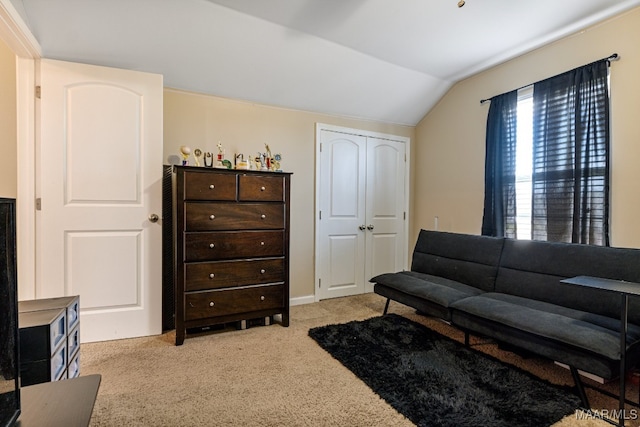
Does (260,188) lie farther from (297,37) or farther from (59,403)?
(59,403)

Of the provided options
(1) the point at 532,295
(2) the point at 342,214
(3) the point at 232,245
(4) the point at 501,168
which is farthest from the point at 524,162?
(3) the point at 232,245

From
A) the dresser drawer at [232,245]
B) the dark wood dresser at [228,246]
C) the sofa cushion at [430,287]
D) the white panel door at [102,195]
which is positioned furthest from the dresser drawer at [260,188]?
the sofa cushion at [430,287]

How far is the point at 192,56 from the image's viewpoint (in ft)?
8.76

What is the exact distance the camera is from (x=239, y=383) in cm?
192

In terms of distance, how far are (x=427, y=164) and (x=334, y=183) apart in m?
1.32

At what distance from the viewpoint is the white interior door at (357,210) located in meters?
3.69

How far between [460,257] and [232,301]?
2.10 meters

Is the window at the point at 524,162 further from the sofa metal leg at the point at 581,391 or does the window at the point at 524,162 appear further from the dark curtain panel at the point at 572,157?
the sofa metal leg at the point at 581,391

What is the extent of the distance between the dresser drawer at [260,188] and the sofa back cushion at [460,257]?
1.62m

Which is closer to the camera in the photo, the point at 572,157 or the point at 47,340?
the point at 47,340

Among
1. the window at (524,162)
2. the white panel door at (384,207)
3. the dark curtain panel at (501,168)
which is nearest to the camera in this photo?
the window at (524,162)

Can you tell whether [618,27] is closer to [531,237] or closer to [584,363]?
[531,237]

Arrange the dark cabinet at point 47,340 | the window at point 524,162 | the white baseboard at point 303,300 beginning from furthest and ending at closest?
the white baseboard at point 303,300, the window at point 524,162, the dark cabinet at point 47,340

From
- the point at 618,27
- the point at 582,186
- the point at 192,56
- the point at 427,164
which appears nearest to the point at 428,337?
the point at 582,186
